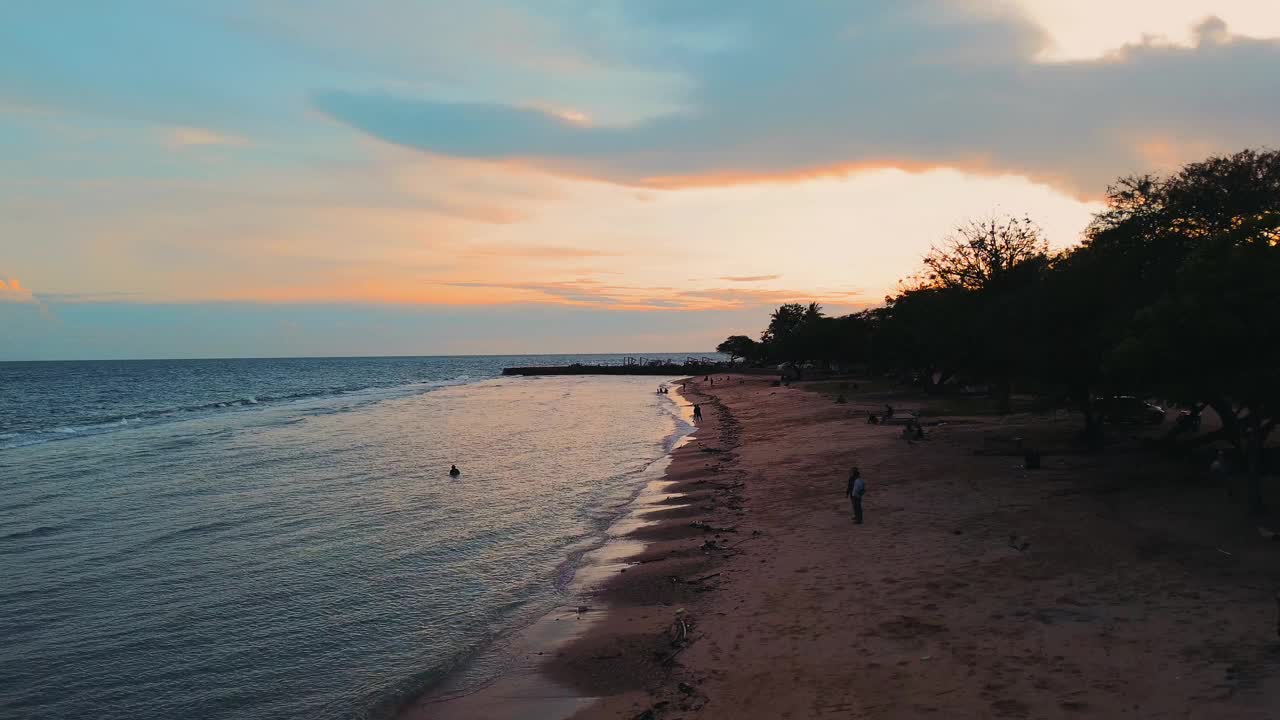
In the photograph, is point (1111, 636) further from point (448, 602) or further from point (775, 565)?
point (448, 602)

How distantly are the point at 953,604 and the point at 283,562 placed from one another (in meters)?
18.6

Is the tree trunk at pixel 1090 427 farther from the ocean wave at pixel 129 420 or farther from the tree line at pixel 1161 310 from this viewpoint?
the ocean wave at pixel 129 420

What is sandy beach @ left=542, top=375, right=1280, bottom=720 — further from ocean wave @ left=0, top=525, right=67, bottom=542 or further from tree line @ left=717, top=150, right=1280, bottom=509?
ocean wave @ left=0, top=525, right=67, bottom=542

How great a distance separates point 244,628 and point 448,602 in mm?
4484

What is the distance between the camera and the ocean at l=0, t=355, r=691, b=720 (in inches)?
579

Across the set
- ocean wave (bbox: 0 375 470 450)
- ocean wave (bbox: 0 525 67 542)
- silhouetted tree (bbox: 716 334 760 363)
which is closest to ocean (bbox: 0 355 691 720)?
ocean wave (bbox: 0 525 67 542)

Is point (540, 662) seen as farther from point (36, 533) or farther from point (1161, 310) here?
point (36, 533)

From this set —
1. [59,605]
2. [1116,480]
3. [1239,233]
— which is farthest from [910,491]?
[59,605]

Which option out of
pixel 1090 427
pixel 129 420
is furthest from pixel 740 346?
pixel 1090 427

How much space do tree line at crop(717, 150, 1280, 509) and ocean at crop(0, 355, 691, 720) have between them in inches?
648

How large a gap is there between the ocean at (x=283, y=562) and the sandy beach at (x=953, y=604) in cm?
332

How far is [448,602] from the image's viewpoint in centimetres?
1892

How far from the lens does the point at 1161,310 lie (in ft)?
63.2

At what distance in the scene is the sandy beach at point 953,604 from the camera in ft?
37.3
